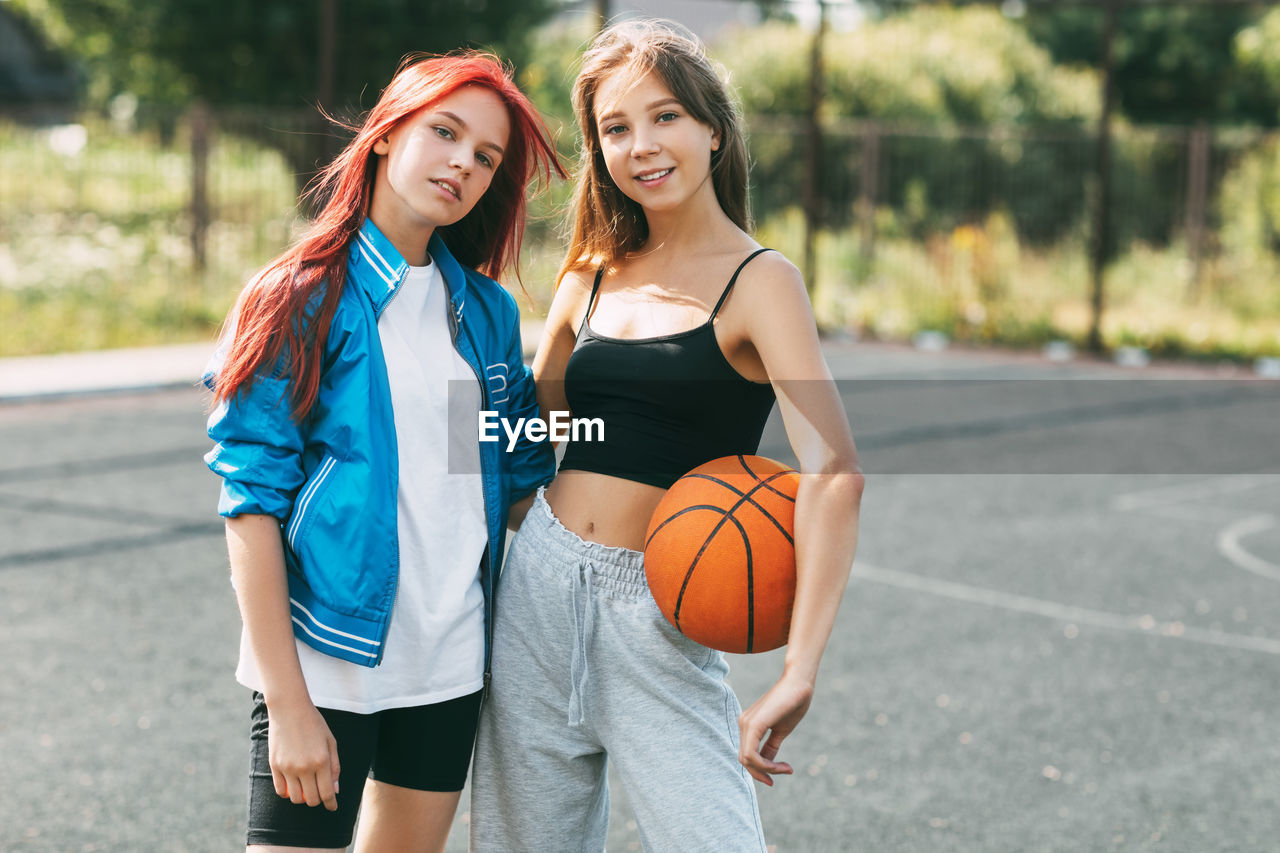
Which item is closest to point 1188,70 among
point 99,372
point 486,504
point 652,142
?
point 99,372

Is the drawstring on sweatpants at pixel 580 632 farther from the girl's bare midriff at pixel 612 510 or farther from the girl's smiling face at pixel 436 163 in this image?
the girl's smiling face at pixel 436 163

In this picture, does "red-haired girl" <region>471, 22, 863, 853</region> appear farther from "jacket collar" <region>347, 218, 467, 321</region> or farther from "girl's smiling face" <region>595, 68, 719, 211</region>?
"jacket collar" <region>347, 218, 467, 321</region>

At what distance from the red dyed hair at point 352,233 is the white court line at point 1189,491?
680 cm

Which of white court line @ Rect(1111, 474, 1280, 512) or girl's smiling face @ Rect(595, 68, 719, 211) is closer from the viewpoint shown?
girl's smiling face @ Rect(595, 68, 719, 211)

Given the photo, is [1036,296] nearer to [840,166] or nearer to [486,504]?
[840,166]

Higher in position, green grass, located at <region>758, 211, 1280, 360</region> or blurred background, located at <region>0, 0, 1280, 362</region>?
blurred background, located at <region>0, 0, 1280, 362</region>

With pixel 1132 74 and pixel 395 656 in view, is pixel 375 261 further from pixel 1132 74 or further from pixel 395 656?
pixel 1132 74

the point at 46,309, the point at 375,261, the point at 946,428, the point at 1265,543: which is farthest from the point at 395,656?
the point at 46,309

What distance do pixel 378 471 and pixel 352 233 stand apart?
42 centimetres

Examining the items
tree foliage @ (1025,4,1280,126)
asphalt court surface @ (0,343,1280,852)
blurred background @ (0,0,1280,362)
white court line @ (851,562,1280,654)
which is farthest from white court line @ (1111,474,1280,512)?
tree foliage @ (1025,4,1280,126)

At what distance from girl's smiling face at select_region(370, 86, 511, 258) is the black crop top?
348 mm

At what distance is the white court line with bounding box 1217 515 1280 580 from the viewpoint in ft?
24.2

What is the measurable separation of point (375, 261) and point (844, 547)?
908mm

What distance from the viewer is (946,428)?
11805mm
